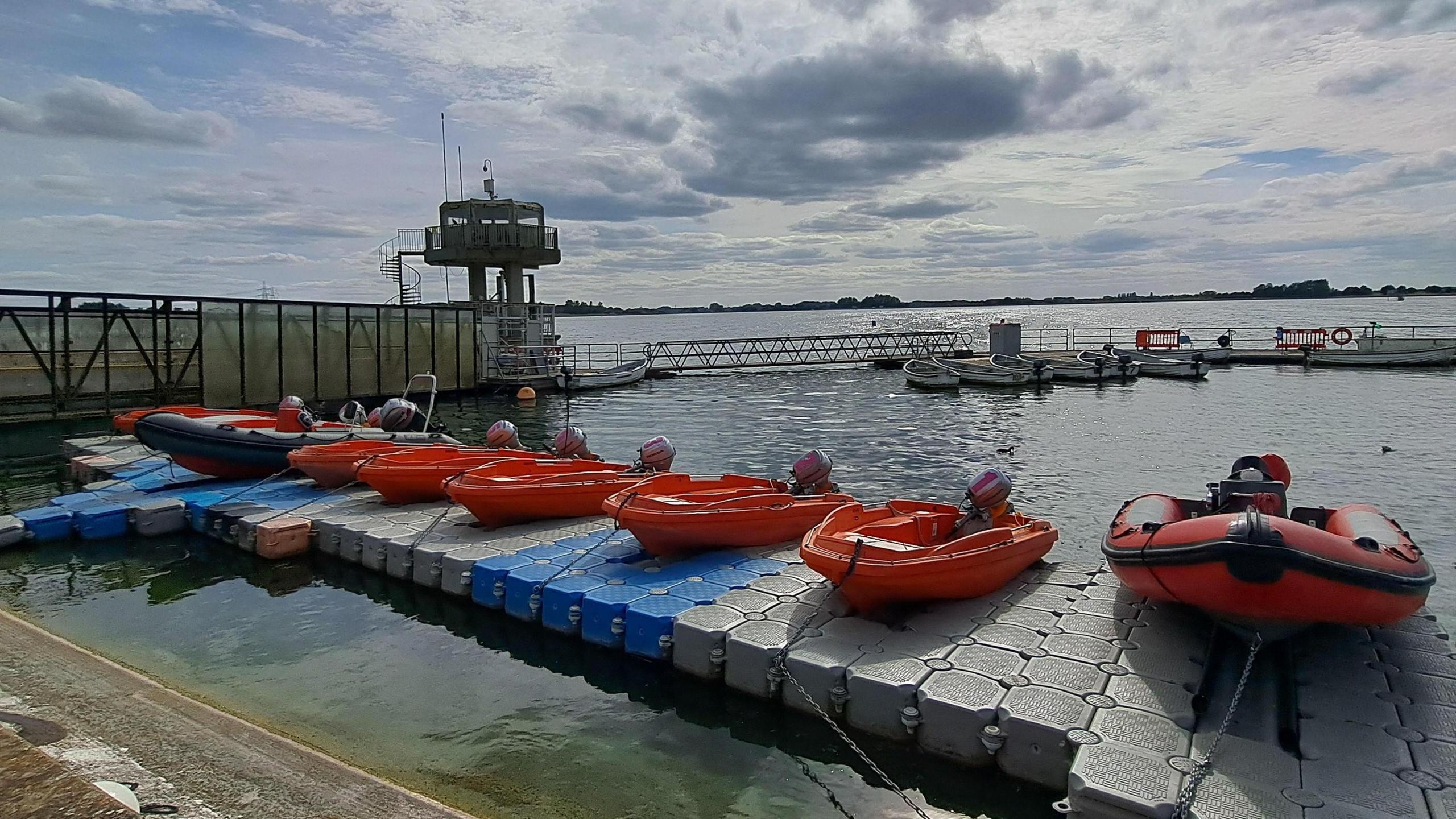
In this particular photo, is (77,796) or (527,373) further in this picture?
(527,373)

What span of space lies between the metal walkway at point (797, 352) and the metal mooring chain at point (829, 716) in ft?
119

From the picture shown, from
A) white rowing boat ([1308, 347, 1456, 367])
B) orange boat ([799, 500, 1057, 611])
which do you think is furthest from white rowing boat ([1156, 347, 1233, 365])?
orange boat ([799, 500, 1057, 611])

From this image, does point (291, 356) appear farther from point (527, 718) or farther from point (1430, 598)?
point (1430, 598)

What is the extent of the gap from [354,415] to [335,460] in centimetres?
401

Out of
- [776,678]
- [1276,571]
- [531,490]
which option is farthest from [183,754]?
[1276,571]

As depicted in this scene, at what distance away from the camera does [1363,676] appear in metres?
5.75

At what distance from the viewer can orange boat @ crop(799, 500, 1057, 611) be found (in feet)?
22.2

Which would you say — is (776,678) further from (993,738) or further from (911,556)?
(993,738)

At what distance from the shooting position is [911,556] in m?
6.91

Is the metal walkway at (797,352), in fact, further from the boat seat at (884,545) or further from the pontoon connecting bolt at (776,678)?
the pontoon connecting bolt at (776,678)

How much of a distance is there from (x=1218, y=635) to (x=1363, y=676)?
88cm

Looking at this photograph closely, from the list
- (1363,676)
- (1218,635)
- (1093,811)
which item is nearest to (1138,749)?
(1093,811)

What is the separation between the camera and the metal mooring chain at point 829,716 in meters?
5.30

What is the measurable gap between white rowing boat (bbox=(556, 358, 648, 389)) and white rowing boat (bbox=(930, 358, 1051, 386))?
13.9 m
